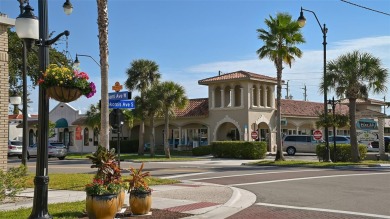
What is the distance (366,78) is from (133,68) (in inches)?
835

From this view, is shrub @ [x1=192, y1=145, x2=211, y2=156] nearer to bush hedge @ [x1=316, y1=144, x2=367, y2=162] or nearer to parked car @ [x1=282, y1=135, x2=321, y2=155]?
parked car @ [x1=282, y1=135, x2=321, y2=155]

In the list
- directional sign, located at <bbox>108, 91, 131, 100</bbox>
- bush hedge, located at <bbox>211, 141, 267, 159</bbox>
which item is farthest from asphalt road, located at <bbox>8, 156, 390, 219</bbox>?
bush hedge, located at <bbox>211, 141, 267, 159</bbox>

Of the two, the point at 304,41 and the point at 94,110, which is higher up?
the point at 304,41

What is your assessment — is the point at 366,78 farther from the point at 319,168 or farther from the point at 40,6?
the point at 40,6

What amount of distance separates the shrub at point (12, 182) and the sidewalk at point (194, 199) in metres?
0.33

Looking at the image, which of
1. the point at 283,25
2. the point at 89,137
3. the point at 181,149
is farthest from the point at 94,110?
the point at 283,25

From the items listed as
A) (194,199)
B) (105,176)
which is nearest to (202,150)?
(194,199)

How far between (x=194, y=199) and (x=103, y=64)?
15.1 ft

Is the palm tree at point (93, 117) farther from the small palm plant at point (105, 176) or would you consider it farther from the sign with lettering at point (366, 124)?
the small palm plant at point (105, 176)

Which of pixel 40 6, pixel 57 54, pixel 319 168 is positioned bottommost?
pixel 319 168

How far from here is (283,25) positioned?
95.9 ft

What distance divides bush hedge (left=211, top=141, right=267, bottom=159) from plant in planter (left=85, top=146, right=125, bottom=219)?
2566cm

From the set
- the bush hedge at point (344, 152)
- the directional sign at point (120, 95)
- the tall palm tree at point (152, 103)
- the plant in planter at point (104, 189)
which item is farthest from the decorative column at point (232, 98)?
the plant in planter at point (104, 189)

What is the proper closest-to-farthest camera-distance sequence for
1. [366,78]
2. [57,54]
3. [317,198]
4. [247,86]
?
[317,198]
[366,78]
[57,54]
[247,86]
